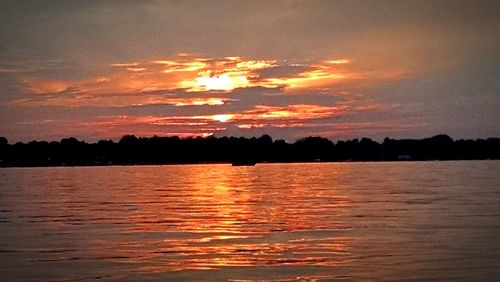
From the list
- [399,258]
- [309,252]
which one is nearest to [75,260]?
[309,252]

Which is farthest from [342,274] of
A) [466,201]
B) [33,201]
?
[33,201]

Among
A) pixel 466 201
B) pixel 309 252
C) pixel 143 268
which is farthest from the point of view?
pixel 466 201

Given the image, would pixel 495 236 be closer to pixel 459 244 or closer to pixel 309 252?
pixel 459 244

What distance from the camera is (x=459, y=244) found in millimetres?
27250

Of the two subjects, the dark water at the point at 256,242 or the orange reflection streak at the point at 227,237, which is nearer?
the dark water at the point at 256,242

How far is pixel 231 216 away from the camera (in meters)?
40.9

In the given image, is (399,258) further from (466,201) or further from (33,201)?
(33,201)

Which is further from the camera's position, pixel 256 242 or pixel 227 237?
pixel 227 237

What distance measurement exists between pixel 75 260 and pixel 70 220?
15291 mm

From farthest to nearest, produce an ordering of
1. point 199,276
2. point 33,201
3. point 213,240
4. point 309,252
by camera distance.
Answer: point 33,201 < point 213,240 < point 309,252 < point 199,276

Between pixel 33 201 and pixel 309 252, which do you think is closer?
pixel 309 252

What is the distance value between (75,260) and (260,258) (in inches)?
246

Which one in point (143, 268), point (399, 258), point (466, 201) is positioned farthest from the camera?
point (466, 201)

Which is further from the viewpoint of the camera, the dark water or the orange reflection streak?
the orange reflection streak
